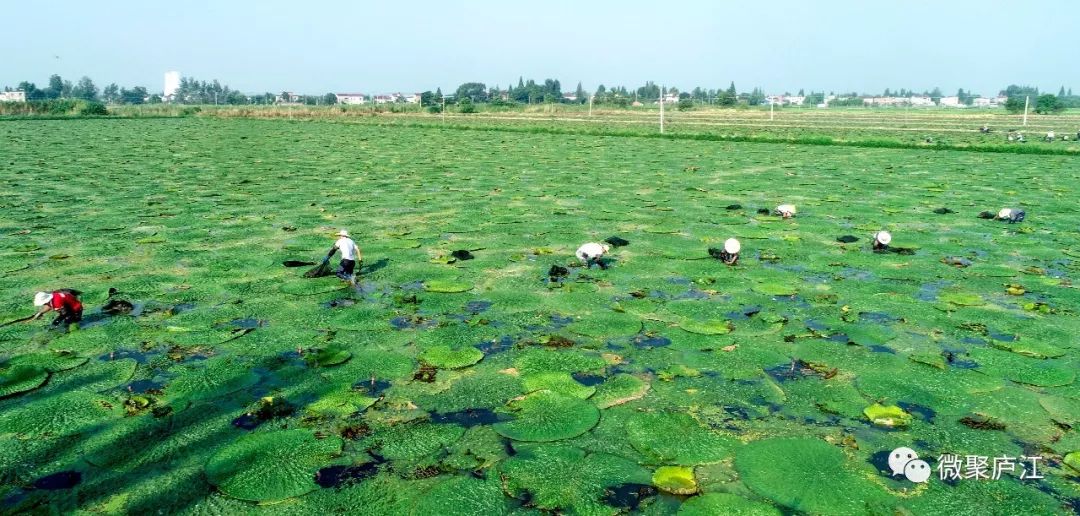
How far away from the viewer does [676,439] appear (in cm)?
439

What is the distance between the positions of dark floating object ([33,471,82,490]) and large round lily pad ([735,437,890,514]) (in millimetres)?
3827

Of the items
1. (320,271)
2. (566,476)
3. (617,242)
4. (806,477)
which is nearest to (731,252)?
(617,242)

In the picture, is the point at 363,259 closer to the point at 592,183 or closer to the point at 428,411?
the point at 428,411

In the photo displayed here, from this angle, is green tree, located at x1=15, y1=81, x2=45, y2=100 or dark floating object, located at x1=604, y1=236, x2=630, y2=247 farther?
green tree, located at x1=15, y1=81, x2=45, y2=100

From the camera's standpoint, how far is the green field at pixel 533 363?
3.86 m

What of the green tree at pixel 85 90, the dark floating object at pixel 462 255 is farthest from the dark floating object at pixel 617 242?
the green tree at pixel 85 90

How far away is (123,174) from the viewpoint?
1731cm

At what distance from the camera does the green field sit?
386 cm

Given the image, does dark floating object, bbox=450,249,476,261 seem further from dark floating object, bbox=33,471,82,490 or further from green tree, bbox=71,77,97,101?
green tree, bbox=71,77,97,101

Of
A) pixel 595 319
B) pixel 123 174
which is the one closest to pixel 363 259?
pixel 595 319

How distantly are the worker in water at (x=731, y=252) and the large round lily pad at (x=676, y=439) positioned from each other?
419cm

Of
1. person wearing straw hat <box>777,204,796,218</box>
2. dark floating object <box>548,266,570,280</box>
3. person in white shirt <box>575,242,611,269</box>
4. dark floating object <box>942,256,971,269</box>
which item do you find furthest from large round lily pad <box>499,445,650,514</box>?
person wearing straw hat <box>777,204,796,218</box>

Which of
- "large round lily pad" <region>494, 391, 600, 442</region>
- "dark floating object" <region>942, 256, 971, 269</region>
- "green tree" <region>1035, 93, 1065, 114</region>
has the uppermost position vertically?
"green tree" <region>1035, 93, 1065, 114</region>

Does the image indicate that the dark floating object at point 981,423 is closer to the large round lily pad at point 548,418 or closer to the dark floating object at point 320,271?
the large round lily pad at point 548,418
